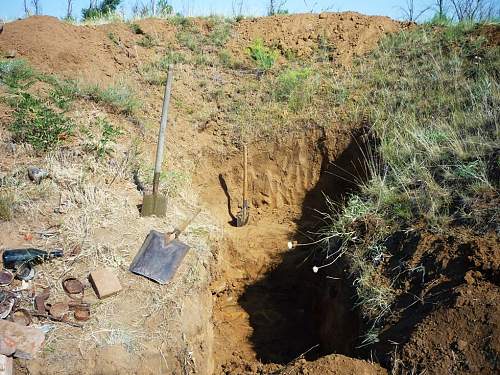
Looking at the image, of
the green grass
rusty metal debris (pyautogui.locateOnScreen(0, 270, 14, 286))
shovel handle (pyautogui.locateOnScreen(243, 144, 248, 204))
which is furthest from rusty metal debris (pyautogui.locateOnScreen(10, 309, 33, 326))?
shovel handle (pyautogui.locateOnScreen(243, 144, 248, 204))

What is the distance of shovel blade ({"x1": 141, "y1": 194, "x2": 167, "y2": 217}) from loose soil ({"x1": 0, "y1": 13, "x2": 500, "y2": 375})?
0.10m

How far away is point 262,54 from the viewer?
884cm

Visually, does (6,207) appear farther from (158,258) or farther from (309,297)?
(309,297)

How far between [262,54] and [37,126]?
464 centimetres

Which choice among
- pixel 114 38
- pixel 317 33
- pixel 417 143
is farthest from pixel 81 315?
pixel 317 33

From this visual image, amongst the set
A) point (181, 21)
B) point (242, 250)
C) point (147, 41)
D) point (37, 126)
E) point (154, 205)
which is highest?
point (181, 21)

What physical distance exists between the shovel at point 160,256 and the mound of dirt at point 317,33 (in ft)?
16.9

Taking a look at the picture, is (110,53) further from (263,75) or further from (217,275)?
(217,275)


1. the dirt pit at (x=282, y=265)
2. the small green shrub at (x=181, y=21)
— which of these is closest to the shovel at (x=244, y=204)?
the dirt pit at (x=282, y=265)

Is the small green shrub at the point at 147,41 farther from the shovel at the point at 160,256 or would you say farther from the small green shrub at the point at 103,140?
the shovel at the point at 160,256

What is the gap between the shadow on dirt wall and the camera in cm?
468

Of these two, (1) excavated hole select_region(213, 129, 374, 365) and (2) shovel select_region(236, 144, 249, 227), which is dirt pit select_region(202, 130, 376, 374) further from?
(2) shovel select_region(236, 144, 249, 227)

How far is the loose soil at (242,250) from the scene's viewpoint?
341 cm

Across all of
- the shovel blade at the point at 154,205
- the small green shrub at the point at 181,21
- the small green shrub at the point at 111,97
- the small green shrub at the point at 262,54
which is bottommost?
the shovel blade at the point at 154,205
